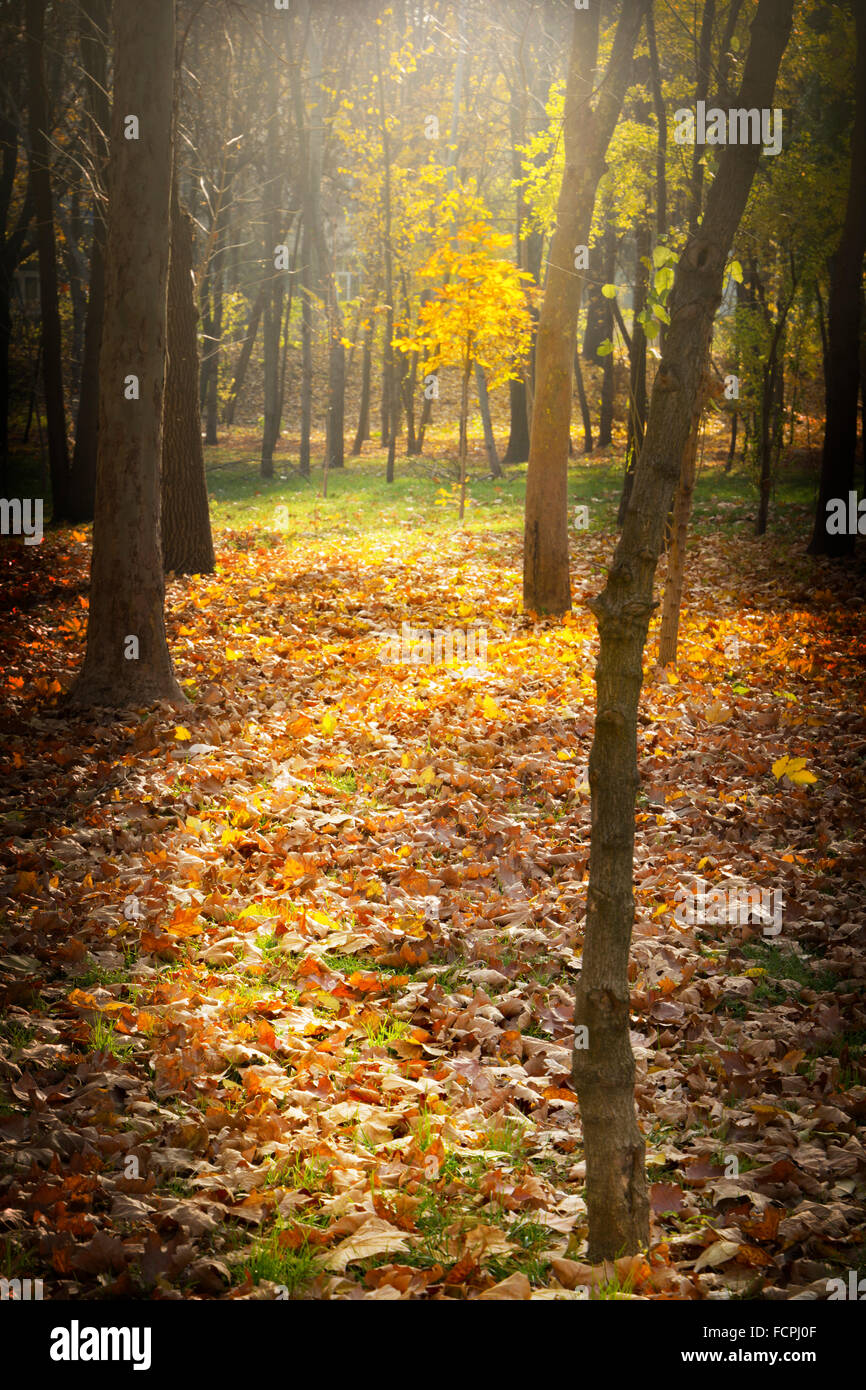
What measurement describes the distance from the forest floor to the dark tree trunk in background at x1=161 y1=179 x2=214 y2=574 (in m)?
3.59

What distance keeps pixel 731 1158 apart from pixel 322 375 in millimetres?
41180

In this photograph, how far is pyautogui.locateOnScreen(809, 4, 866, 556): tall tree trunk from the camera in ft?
44.3

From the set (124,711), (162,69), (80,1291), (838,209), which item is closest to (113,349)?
(162,69)

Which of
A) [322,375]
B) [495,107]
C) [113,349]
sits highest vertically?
[495,107]

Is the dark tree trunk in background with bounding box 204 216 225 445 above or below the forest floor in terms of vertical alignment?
above

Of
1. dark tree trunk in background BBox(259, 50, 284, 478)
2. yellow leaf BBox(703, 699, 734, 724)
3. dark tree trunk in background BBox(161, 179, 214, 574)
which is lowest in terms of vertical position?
yellow leaf BBox(703, 699, 734, 724)

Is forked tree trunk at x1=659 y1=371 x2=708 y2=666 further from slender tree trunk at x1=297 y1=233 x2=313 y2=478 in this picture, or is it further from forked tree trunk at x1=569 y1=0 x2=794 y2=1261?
slender tree trunk at x1=297 y1=233 x2=313 y2=478

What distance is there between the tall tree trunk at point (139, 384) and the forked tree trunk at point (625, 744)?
212 inches

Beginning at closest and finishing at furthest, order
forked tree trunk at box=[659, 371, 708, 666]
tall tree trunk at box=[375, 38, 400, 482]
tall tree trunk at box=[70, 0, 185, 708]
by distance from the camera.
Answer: tall tree trunk at box=[70, 0, 185, 708] → forked tree trunk at box=[659, 371, 708, 666] → tall tree trunk at box=[375, 38, 400, 482]

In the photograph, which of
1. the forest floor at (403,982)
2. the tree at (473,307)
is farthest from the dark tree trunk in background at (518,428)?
the forest floor at (403,982)

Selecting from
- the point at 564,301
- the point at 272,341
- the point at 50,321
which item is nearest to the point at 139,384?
the point at 564,301

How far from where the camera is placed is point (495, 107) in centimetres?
3055

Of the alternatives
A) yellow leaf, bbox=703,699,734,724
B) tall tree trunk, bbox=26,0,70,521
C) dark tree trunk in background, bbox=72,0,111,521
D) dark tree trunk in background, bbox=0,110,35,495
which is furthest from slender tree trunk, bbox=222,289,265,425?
yellow leaf, bbox=703,699,734,724
